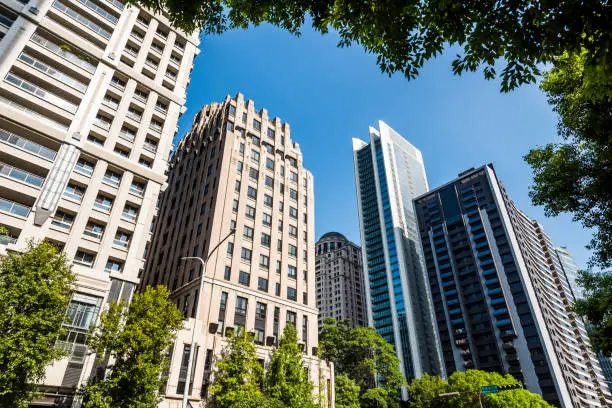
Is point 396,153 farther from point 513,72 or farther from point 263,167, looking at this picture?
point 513,72

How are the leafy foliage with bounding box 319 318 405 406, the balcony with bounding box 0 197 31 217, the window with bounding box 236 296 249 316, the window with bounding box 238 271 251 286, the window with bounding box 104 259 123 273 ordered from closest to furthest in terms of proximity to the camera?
the balcony with bounding box 0 197 31 217 → the window with bounding box 104 259 123 273 → the window with bounding box 236 296 249 316 → the window with bounding box 238 271 251 286 → the leafy foliage with bounding box 319 318 405 406

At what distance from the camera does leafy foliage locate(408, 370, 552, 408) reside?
4325cm

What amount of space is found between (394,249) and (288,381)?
376 ft

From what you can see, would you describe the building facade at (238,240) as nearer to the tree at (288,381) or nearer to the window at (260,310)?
the window at (260,310)

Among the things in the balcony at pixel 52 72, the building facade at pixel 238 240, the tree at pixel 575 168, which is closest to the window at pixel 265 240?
the building facade at pixel 238 240

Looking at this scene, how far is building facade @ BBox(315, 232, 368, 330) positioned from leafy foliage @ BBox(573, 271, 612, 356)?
126 meters

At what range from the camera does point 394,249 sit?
13938cm

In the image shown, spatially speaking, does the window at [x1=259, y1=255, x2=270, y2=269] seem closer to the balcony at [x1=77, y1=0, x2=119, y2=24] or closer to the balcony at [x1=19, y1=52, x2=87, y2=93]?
the balcony at [x1=19, y1=52, x2=87, y2=93]

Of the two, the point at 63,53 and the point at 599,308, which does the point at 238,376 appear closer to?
the point at 599,308

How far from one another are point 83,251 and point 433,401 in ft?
155

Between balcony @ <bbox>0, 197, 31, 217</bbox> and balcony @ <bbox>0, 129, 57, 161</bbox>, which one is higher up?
balcony @ <bbox>0, 129, 57, 161</bbox>

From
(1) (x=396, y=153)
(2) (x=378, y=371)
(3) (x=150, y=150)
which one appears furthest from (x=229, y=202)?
(1) (x=396, y=153)

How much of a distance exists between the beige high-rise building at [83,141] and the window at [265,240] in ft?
47.2

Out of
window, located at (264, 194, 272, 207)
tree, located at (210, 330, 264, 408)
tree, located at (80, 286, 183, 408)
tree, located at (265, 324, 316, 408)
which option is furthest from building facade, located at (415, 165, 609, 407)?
tree, located at (80, 286, 183, 408)
